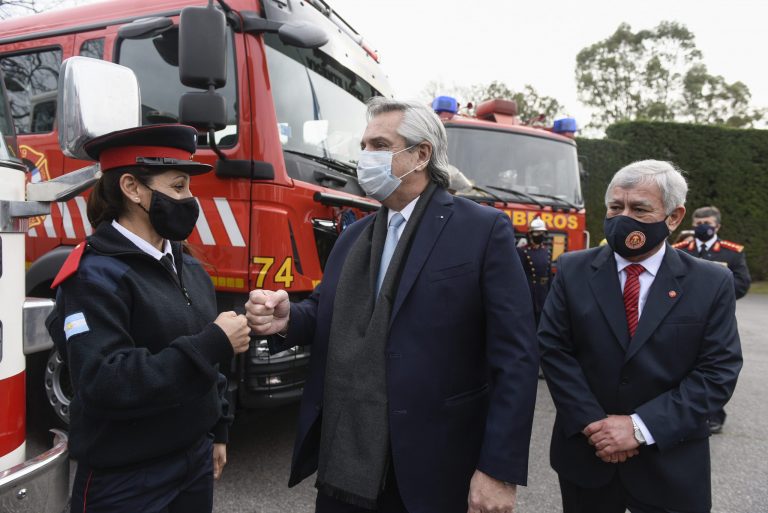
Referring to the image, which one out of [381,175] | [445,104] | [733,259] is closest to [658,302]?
[381,175]

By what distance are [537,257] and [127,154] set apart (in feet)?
16.3

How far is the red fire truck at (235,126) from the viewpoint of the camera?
290 centimetres

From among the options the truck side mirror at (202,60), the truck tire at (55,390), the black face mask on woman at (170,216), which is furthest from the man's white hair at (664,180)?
the truck tire at (55,390)

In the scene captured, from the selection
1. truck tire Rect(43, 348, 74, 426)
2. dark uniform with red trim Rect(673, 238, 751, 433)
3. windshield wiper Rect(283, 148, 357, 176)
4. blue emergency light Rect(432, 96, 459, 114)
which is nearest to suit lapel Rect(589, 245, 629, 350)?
windshield wiper Rect(283, 148, 357, 176)

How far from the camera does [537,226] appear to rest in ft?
19.2

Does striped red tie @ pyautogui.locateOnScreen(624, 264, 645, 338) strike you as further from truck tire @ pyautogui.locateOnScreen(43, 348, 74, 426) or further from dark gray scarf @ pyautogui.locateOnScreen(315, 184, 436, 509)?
truck tire @ pyautogui.locateOnScreen(43, 348, 74, 426)

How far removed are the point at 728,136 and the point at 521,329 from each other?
18.1 metres

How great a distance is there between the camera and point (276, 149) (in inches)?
118

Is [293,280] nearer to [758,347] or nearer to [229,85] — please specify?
[229,85]

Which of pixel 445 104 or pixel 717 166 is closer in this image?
pixel 445 104

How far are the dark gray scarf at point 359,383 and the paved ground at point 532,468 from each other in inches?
44.5

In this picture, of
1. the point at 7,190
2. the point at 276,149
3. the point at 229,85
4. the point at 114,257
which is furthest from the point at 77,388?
the point at 229,85

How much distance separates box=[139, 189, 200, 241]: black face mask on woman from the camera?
1702mm

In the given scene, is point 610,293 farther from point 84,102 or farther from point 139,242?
point 84,102
